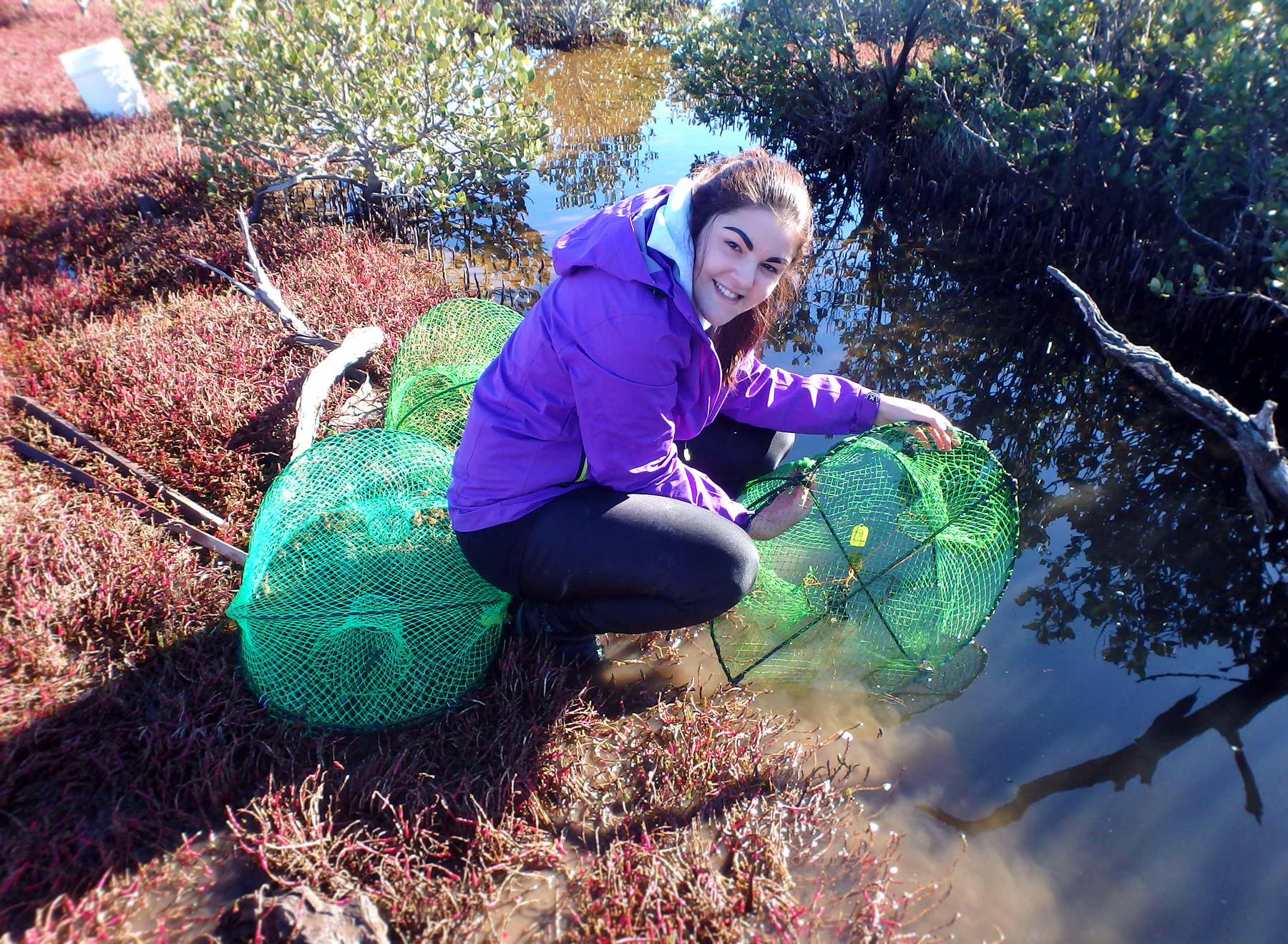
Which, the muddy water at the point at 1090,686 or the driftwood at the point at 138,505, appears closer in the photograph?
the muddy water at the point at 1090,686

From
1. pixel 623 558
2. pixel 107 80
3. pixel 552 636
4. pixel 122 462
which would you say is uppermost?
pixel 107 80

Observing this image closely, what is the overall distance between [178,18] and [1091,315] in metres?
9.12

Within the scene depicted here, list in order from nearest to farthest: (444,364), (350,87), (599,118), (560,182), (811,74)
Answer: (444,364)
(350,87)
(811,74)
(560,182)
(599,118)

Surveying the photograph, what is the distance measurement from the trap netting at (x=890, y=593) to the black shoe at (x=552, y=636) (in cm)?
59

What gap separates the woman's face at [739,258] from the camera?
2211 millimetres

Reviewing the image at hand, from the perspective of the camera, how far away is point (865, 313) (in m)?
6.23

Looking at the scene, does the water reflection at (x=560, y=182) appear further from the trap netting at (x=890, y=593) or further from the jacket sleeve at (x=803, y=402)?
the trap netting at (x=890, y=593)

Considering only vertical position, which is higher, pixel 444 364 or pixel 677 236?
pixel 677 236

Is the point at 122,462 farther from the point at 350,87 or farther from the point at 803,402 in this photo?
the point at 350,87

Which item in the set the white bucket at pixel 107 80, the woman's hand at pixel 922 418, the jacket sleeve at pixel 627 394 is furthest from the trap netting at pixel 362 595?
the white bucket at pixel 107 80

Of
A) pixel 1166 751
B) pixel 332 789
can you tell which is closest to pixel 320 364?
pixel 332 789

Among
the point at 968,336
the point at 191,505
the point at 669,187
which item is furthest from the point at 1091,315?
the point at 191,505

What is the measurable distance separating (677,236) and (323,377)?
266 centimetres

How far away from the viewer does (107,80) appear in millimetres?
10422
